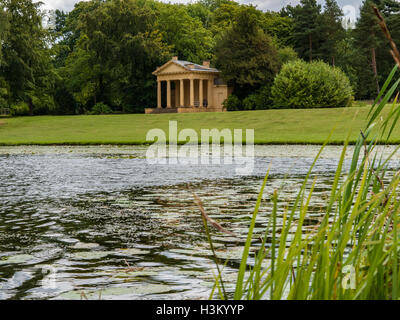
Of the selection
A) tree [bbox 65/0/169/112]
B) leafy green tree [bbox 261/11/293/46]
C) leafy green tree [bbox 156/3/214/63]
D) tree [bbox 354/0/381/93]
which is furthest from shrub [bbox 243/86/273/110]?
leafy green tree [bbox 261/11/293/46]

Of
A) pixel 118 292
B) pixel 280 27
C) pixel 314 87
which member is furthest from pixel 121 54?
pixel 118 292

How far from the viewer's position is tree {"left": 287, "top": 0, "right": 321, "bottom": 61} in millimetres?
65875

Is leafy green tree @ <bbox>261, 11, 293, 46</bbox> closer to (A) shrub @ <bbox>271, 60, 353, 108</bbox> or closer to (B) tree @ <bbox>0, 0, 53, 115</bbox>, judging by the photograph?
(A) shrub @ <bbox>271, 60, 353, 108</bbox>

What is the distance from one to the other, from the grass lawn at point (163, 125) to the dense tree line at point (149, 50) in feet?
25.1

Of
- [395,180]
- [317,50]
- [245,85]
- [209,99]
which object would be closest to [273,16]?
[317,50]

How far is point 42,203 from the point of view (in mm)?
8102

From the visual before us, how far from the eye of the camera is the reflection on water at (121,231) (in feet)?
13.0

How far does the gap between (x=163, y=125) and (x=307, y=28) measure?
33.5m

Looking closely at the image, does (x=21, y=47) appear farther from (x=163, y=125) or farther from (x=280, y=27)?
(x=280, y=27)

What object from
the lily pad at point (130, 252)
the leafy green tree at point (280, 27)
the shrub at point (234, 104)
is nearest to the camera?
the lily pad at point (130, 252)

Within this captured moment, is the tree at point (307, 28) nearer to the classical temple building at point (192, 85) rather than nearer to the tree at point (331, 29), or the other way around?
the tree at point (331, 29)

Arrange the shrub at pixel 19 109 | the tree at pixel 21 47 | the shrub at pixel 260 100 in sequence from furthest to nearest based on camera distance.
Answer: the shrub at pixel 19 109, the tree at pixel 21 47, the shrub at pixel 260 100

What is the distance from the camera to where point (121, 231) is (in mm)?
5957

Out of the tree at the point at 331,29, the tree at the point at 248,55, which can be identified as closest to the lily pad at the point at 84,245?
the tree at the point at 248,55
